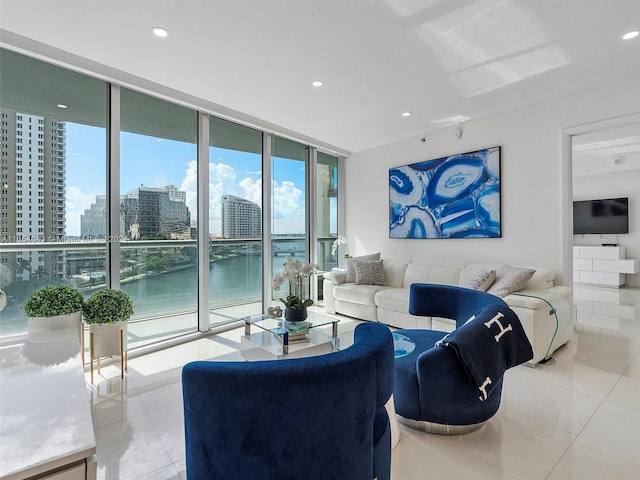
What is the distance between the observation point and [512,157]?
3908 millimetres

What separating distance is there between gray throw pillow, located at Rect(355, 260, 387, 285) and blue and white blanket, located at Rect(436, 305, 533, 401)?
2.69m

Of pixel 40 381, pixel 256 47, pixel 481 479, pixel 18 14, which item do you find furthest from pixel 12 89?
pixel 481 479

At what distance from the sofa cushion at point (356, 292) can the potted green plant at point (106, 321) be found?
2.68 metres

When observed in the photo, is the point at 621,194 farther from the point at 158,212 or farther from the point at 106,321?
the point at 106,321

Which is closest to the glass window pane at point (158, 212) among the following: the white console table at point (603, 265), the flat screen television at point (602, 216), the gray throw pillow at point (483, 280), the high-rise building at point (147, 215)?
the high-rise building at point (147, 215)

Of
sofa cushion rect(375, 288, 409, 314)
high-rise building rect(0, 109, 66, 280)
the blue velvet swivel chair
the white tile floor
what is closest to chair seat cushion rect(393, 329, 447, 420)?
the blue velvet swivel chair

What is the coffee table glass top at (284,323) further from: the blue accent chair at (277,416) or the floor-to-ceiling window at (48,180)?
the blue accent chair at (277,416)

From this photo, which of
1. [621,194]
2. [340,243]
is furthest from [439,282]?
[621,194]

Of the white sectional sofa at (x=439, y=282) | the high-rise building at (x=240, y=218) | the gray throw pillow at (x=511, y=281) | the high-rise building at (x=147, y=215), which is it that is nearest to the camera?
the white sectional sofa at (x=439, y=282)

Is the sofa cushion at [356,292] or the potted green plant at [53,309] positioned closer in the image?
the potted green plant at [53,309]

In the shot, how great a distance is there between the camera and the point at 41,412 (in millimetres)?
1008

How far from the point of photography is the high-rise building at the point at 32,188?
2.62m

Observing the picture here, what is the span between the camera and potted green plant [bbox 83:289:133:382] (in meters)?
2.64

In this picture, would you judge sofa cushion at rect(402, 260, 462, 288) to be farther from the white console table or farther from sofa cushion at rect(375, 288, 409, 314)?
the white console table
